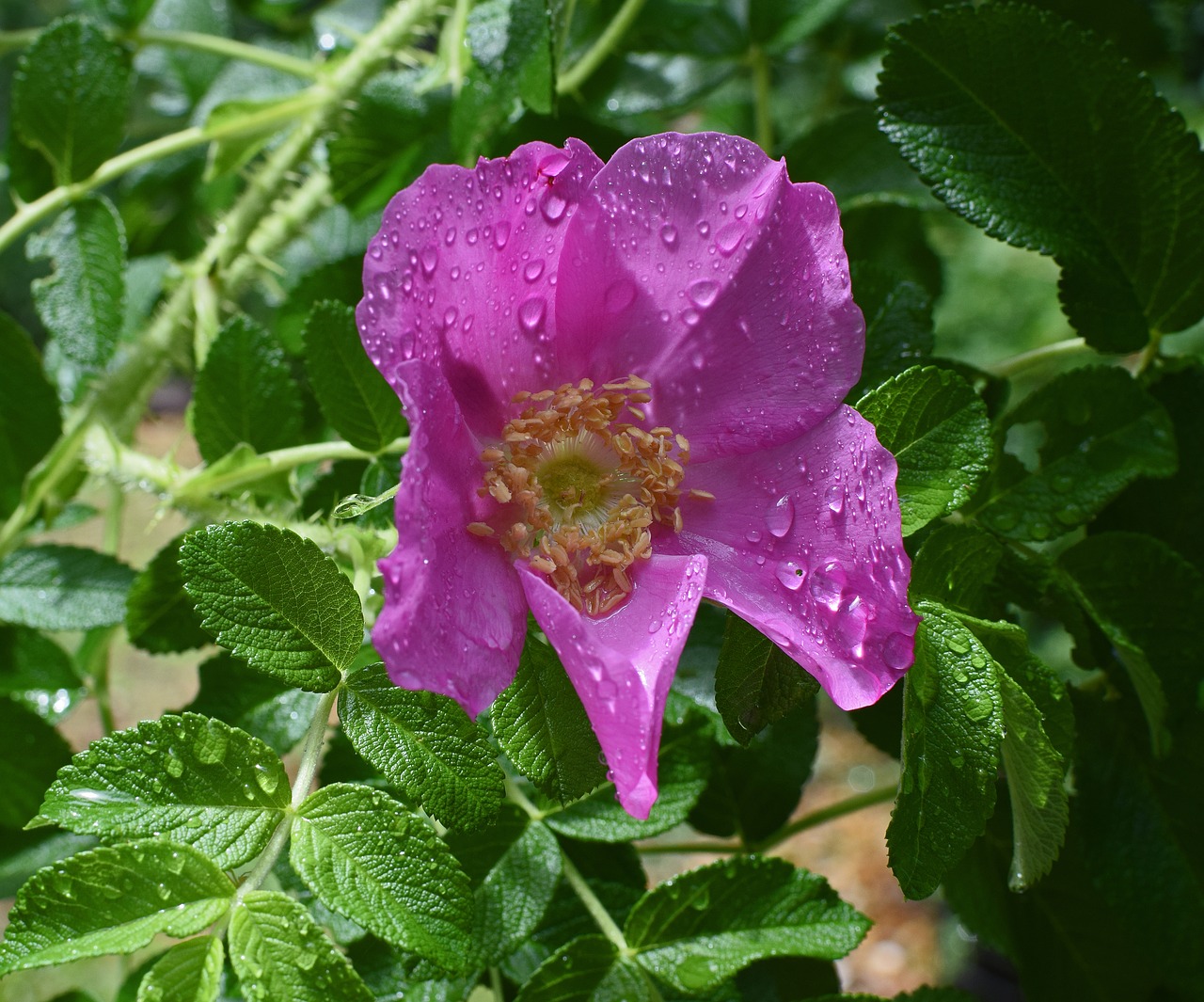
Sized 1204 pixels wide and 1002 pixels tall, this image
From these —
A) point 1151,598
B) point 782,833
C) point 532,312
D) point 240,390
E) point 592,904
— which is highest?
point 532,312

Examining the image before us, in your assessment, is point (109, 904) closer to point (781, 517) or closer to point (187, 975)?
point (187, 975)

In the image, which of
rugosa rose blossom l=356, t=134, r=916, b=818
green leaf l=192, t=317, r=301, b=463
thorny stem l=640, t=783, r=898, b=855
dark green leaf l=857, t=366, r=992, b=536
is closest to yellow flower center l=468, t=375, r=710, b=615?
rugosa rose blossom l=356, t=134, r=916, b=818

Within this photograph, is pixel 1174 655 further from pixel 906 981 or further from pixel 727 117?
pixel 906 981

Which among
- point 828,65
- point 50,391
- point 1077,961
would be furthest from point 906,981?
point 50,391

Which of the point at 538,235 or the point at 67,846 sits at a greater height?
the point at 538,235

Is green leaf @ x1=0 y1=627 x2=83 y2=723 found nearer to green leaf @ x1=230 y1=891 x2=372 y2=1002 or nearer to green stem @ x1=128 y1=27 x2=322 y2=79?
green leaf @ x1=230 y1=891 x2=372 y2=1002

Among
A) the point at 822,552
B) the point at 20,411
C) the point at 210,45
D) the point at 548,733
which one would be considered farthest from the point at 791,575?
the point at 210,45

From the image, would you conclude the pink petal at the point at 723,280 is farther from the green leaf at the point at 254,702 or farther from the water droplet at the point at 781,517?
the green leaf at the point at 254,702
